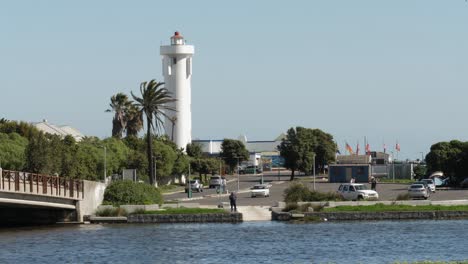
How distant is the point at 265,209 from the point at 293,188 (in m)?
2.93

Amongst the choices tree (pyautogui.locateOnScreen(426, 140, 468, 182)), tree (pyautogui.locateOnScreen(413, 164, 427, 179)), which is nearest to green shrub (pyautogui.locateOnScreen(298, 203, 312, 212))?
tree (pyautogui.locateOnScreen(426, 140, 468, 182))

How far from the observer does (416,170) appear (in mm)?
160000

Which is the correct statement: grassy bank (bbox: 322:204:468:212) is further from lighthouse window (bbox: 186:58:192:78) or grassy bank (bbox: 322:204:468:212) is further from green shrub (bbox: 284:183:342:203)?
lighthouse window (bbox: 186:58:192:78)

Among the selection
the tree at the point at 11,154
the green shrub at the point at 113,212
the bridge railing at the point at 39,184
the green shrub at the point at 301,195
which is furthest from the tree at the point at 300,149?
the bridge railing at the point at 39,184

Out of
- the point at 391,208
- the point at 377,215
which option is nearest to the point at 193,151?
the point at 391,208

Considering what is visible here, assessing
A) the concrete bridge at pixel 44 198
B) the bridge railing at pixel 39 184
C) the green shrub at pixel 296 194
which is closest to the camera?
the bridge railing at pixel 39 184

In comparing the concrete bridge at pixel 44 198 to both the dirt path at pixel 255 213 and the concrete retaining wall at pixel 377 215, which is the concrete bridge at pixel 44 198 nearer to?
the dirt path at pixel 255 213

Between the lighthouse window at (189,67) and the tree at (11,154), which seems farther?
the lighthouse window at (189,67)

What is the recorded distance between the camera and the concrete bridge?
6994 centimetres

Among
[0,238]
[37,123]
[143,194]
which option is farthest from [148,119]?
[37,123]

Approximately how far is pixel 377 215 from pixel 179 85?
10184cm

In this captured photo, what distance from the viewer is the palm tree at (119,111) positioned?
159163 mm

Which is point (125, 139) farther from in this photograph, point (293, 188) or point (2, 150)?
point (293, 188)

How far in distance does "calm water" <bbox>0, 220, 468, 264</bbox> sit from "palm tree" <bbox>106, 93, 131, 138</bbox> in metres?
84.6
